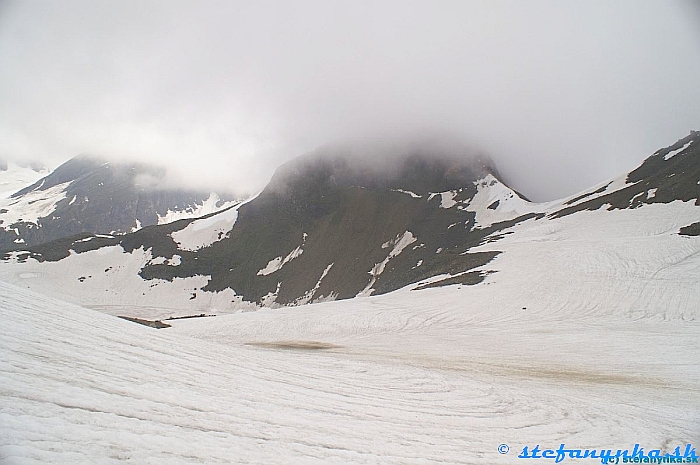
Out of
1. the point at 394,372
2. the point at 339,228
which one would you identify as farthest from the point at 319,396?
the point at 339,228

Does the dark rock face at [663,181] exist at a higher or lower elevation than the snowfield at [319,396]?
lower

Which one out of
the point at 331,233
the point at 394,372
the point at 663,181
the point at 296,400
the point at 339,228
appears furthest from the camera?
the point at 339,228

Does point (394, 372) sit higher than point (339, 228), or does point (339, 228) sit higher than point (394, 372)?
point (394, 372)

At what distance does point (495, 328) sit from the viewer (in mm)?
24938

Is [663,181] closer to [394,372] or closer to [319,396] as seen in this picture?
[394,372]

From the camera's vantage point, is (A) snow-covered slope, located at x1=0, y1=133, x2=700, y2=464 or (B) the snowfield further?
(A) snow-covered slope, located at x1=0, y1=133, x2=700, y2=464

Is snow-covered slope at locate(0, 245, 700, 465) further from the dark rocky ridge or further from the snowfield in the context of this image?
the dark rocky ridge

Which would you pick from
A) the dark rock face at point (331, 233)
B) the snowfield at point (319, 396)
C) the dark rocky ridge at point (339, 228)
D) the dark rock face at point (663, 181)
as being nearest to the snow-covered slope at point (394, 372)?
the snowfield at point (319, 396)

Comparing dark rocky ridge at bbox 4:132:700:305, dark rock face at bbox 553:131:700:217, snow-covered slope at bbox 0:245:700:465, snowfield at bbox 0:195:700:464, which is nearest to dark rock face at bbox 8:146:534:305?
dark rocky ridge at bbox 4:132:700:305

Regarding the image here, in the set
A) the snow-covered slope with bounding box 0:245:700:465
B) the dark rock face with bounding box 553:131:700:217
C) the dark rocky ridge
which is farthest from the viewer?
the dark rocky ridge

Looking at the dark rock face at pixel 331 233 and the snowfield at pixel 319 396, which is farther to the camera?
the dark rock face at pixel 331 233

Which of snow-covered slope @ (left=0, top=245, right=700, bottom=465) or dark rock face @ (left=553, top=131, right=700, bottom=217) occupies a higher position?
snow-covered slope @ (left=0, top=245, right=700, bottom=465)

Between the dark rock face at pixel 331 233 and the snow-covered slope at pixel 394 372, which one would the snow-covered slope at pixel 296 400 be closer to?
the snow-covered slope at pixel 394 372

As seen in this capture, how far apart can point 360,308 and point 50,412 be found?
29.0 meters
